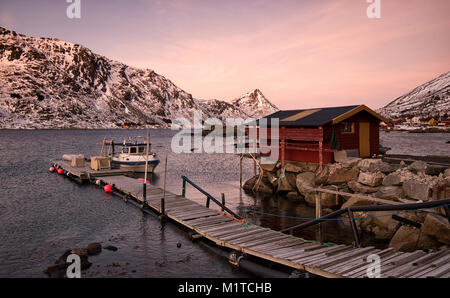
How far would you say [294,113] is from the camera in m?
34.1

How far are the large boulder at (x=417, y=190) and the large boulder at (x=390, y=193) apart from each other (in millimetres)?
441

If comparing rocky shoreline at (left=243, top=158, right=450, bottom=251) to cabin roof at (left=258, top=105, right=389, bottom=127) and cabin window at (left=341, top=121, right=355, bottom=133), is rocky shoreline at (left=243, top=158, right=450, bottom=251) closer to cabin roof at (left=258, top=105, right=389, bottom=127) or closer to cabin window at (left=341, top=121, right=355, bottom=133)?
cabin window at (left=341, top=121, right=355, bottom=133)

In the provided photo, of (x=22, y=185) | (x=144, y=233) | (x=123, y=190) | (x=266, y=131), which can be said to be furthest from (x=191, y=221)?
(x=22, y=185)

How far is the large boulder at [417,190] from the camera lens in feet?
57.3

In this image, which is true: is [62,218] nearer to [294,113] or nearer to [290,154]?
[290,154]

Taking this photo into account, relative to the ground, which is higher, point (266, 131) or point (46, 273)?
point (266, 131)

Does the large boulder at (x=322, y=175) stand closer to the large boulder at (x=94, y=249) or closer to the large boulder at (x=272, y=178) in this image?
the large boulder at (x=272, y=178)

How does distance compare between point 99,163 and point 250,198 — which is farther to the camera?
point 99,163

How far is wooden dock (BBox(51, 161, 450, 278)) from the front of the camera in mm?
10062

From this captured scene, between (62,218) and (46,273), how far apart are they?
424 inches

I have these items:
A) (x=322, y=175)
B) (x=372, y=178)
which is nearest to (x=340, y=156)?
(x=322, y=175)

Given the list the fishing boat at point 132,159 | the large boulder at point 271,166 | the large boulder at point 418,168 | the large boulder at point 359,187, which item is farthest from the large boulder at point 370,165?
the fishing boat at point 132,159
